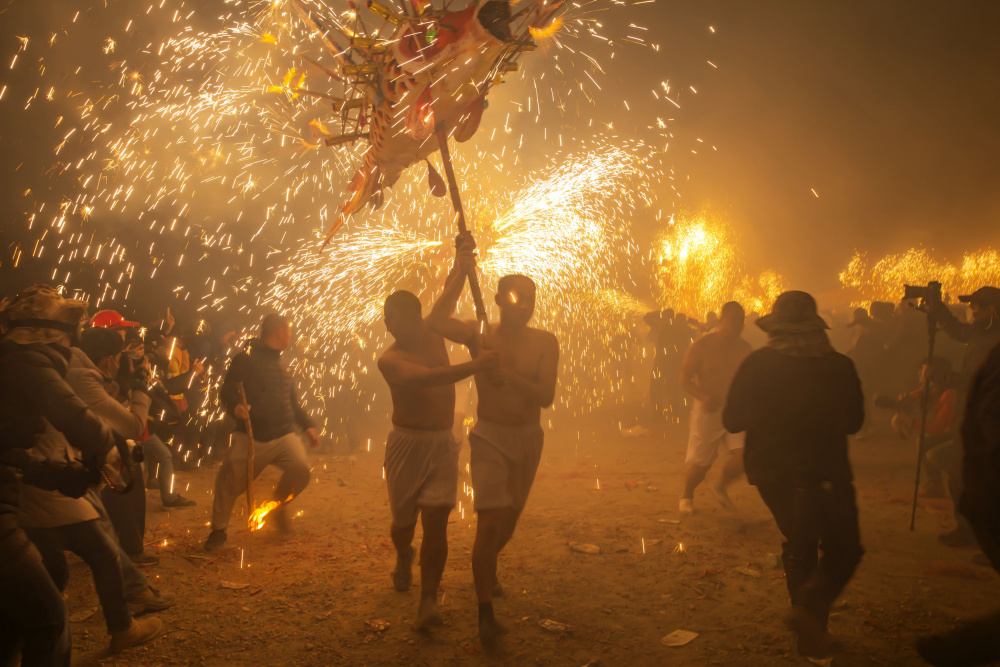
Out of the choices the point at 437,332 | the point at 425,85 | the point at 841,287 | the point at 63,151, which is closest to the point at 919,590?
the point at 437,332

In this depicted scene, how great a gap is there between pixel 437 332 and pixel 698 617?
2.30 m

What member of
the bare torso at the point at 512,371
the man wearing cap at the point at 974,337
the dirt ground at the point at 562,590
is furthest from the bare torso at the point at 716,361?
the bare torso at the point at 512,371

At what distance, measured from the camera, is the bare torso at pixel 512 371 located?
129 inches

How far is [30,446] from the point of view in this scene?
216cm

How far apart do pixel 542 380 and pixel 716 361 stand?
2.38m

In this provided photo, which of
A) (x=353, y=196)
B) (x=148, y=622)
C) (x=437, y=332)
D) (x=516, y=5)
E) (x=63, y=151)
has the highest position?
(x=63, y=151)

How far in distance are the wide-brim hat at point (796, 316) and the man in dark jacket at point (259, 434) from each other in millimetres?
3688

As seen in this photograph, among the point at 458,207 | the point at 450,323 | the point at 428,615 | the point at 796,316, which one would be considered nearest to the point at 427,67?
the point at 458,207

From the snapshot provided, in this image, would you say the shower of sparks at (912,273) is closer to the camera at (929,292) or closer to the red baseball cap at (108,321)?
the camera at (929,292)

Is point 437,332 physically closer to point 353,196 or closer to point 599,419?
point 353,196

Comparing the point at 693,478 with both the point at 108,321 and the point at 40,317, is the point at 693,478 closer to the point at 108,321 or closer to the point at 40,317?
the point at 40,317

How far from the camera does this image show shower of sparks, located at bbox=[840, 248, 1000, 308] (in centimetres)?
1634

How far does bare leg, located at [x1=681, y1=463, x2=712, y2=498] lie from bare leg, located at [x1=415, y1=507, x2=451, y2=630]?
2873 mm

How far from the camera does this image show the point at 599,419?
37.5ft
